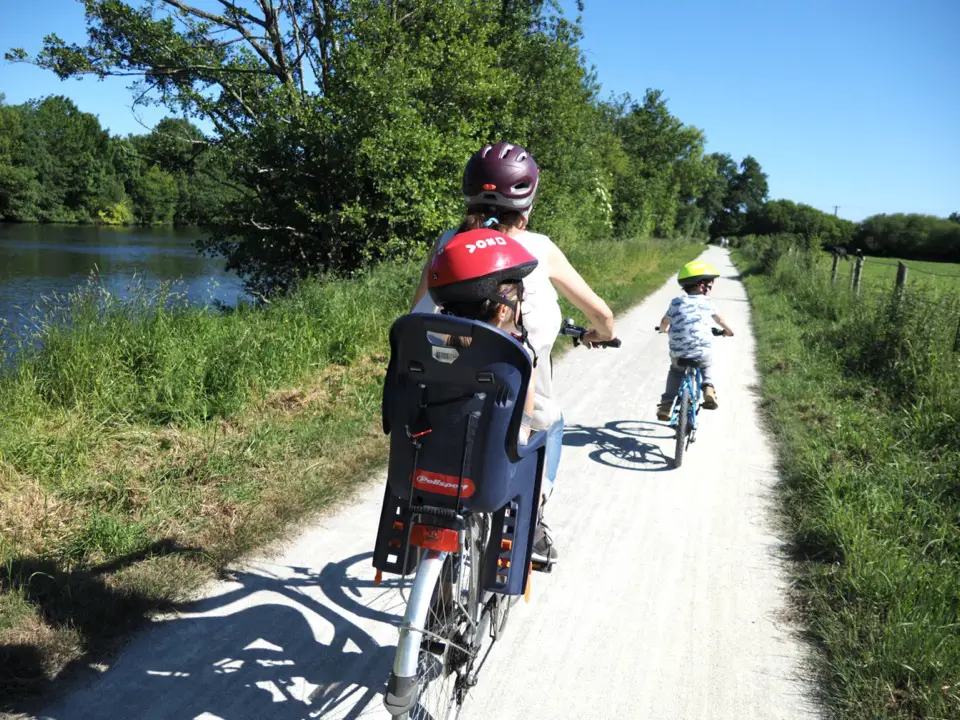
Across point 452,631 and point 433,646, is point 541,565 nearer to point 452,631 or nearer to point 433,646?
point 452,631

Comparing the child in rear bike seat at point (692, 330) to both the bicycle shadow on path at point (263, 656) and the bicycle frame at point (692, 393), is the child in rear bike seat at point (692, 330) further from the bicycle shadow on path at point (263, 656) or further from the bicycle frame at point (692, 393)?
the bicycle shadow on path at point (263, 656)

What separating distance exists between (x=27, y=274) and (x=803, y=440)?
20.8 meters

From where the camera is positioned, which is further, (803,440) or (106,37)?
(106,37)

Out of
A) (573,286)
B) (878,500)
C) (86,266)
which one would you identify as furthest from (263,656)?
(86,266)

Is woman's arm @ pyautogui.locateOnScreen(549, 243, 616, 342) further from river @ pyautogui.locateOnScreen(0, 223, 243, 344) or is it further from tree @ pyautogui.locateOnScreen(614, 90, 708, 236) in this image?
tree @ pyautogui.locateOnScreen(614, 90, 708, 236)

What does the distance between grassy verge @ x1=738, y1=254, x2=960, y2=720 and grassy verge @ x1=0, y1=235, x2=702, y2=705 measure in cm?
293

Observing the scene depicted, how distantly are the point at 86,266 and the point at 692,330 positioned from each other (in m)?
23.5

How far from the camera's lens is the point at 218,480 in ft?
15.1

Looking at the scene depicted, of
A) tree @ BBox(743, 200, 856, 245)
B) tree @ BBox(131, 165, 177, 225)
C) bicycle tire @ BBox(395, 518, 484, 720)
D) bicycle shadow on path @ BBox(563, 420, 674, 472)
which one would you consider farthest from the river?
tree @ BBox(743, 200, 856, 245)

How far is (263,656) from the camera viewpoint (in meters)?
3.03

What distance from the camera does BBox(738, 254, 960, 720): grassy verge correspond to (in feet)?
10.0

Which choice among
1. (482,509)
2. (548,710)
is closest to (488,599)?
(548,710)

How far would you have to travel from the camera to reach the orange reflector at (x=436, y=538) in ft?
7.08

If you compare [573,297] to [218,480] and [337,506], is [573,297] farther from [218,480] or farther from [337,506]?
[218,480]
